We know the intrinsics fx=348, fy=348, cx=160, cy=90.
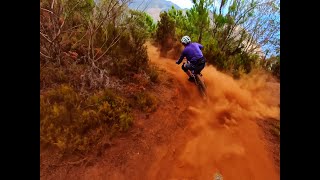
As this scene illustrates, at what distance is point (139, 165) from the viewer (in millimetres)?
5035

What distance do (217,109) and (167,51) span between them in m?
1.37

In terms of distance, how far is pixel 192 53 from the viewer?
5777 millimetres

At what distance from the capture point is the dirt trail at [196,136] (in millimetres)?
5051

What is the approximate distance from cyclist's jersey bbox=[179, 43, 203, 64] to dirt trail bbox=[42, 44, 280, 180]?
375mm

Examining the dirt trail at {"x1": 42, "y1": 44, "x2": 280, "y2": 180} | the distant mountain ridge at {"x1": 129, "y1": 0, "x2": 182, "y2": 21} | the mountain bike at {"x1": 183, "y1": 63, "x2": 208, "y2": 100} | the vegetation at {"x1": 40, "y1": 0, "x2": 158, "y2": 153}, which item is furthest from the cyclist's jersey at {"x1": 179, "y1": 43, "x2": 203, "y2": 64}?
the distant mountain ridge at {"x1": 129, "y1": 0, "x2": 182, "y2": 21}

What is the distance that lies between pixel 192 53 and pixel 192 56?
2.0 inches

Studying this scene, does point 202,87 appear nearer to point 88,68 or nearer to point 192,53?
point 192,53

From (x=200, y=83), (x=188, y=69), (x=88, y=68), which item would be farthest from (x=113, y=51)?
(x=200, y=83)

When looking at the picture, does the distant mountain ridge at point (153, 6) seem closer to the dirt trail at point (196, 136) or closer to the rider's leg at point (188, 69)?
the dirt trail at point (196, 136)

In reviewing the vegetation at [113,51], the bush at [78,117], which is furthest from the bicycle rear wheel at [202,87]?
the bush at [78,117]

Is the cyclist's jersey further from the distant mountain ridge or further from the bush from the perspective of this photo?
the bush

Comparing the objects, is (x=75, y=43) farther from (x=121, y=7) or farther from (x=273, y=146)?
(x=273, y=146)

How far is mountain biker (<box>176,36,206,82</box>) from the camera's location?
5770 millimetres
